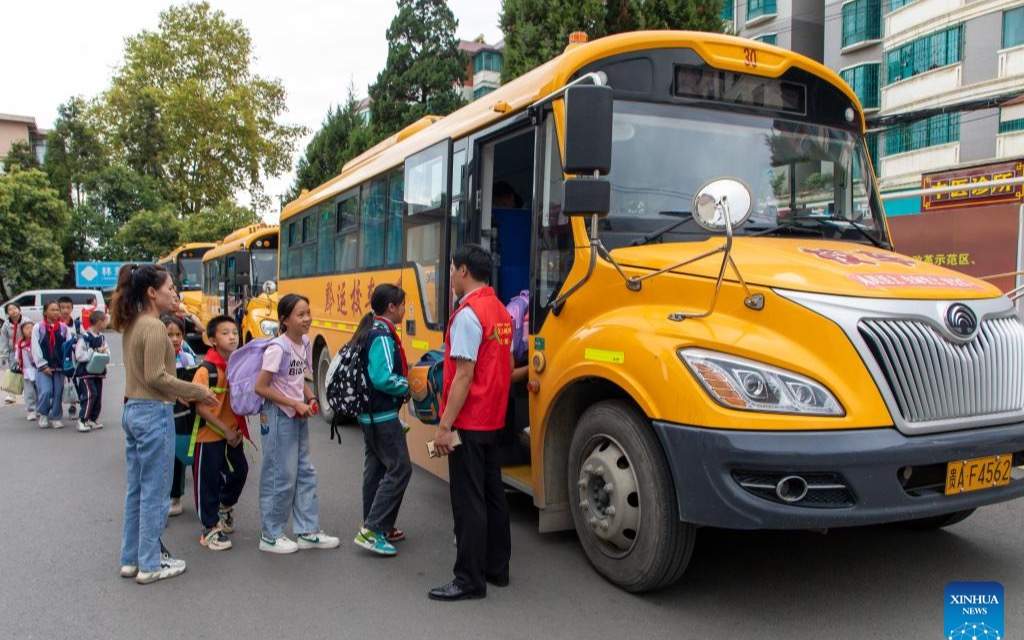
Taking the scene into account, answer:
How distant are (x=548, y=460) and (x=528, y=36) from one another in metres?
11.8

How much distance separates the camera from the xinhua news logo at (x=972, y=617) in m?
3.53

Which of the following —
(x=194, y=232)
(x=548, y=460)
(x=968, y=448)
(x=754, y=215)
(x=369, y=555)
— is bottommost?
(x=369, y=555)

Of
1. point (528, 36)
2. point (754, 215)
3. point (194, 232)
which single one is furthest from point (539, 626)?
point (194, 232)

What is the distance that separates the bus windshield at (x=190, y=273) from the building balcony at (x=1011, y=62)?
26599 mm

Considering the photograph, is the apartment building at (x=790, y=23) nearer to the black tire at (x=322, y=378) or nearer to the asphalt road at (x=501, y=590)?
the black tire at (x=322, y=378)

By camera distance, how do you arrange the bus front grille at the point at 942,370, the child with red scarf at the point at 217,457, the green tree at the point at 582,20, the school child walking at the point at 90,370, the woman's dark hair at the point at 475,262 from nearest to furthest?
the bus front grille at the point at 942,370
the woman's dark hair at the point at 475,262
the child with red scarf at the point at 217,457
the school child walking at the point at 90,370
the green tree at the point at 582,20

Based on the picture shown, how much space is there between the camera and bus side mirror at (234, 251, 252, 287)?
1829 cm

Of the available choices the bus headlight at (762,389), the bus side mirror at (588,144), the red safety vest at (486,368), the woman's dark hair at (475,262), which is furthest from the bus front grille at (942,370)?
the woman's dark hair at (475,262)

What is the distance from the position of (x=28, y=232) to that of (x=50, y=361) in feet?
91.7

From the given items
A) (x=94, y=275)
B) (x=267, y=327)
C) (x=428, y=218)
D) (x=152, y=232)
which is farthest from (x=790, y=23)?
(x=94, y=275)

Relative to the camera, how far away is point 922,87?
76.7 ft

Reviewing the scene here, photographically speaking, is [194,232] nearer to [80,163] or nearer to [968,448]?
[80,163]

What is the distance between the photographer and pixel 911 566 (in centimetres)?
461

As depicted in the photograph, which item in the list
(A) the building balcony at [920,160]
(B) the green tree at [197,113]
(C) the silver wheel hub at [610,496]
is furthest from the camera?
(B) the green tree at [197,113]
